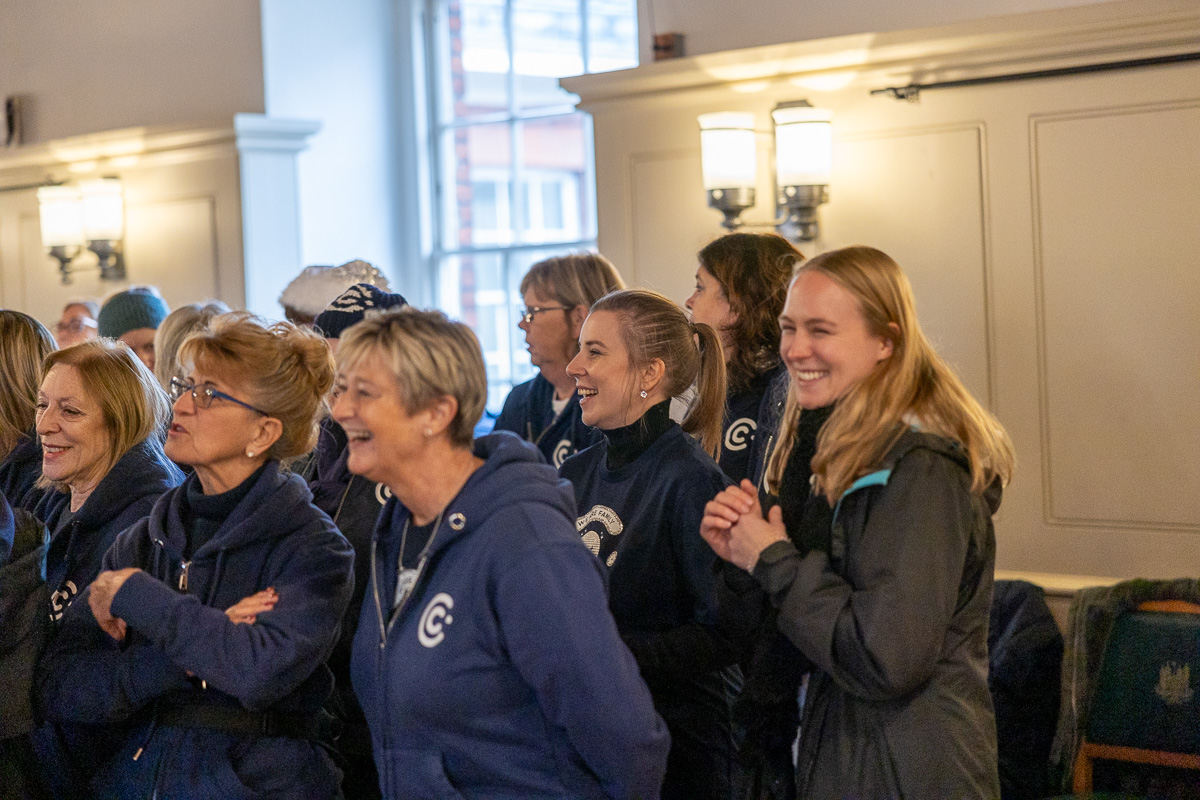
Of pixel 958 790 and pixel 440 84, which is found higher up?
pixel 440 84

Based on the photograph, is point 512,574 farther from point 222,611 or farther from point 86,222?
point 86,222

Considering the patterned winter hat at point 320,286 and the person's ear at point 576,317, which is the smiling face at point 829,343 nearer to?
the person's ear at point 576,317

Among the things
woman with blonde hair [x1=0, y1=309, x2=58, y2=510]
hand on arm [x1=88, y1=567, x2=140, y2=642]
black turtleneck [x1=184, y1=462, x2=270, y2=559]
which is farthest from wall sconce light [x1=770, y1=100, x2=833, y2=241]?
hand on arm [x1=88, y1=567, x2=140, y2=642]

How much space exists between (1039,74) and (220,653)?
2.98 meters

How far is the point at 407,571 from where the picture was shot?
1.75 metres

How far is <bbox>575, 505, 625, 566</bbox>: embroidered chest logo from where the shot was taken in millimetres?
2191

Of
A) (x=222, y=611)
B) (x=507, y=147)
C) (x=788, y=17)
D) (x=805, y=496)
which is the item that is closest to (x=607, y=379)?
(x=805, y=496)

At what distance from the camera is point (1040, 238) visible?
3.73 meters

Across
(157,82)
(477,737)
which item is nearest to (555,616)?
(477,737)

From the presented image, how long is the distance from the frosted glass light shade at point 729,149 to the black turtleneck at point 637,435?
204 centimetres

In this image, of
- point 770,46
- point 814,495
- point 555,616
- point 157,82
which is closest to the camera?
point 555,616

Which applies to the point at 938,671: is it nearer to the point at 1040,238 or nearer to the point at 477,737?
the point at 477,737

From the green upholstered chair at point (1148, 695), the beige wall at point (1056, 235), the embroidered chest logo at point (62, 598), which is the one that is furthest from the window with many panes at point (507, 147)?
the embroidered chest logo at point (62, 598)

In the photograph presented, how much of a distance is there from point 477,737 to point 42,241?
5.91 m
